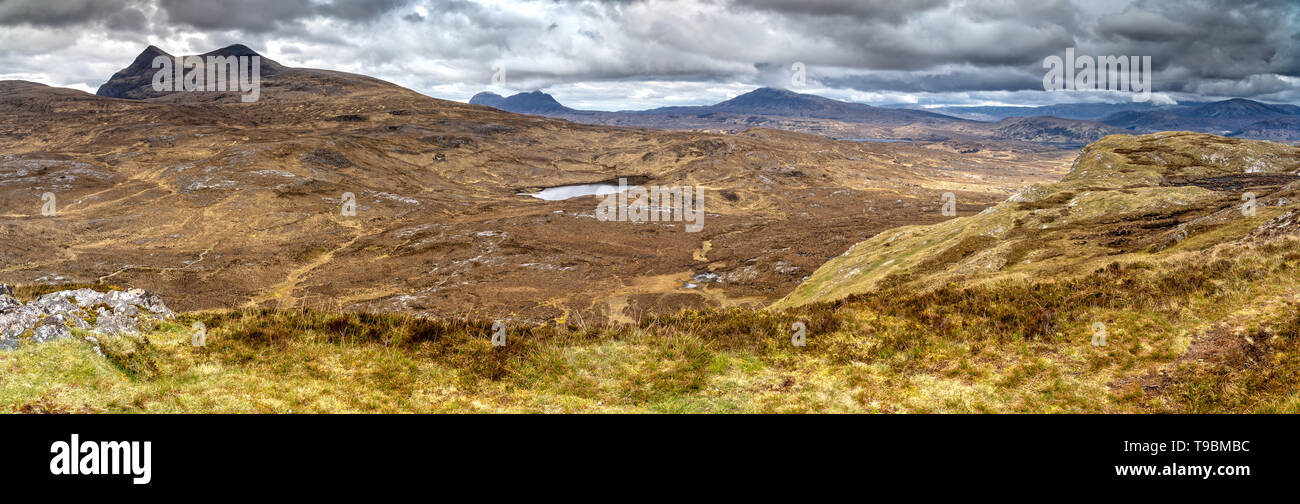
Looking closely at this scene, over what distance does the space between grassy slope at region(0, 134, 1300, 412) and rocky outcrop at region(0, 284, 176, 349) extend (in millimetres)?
550

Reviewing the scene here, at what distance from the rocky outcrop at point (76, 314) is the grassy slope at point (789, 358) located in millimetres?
550

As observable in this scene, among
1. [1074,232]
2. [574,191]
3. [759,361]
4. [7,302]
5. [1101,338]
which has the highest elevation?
[574,191]

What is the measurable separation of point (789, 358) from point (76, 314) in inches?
667

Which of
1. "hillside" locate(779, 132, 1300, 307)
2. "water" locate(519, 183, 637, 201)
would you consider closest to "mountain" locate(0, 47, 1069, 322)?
"water" locate(519, 183, 637, 201)

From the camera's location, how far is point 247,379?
11.8 m

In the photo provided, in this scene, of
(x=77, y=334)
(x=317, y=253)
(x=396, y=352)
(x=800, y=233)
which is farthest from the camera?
(x=800, y=233)

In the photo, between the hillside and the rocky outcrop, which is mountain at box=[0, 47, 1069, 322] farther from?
the rocky outcrop

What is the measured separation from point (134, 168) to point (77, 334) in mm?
171564

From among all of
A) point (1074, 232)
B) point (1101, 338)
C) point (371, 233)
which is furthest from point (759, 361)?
point (371, 233)

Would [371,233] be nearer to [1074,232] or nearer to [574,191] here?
[574,191]

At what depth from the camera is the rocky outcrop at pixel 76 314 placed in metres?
11.3

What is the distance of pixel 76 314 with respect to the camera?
41.3 feet
